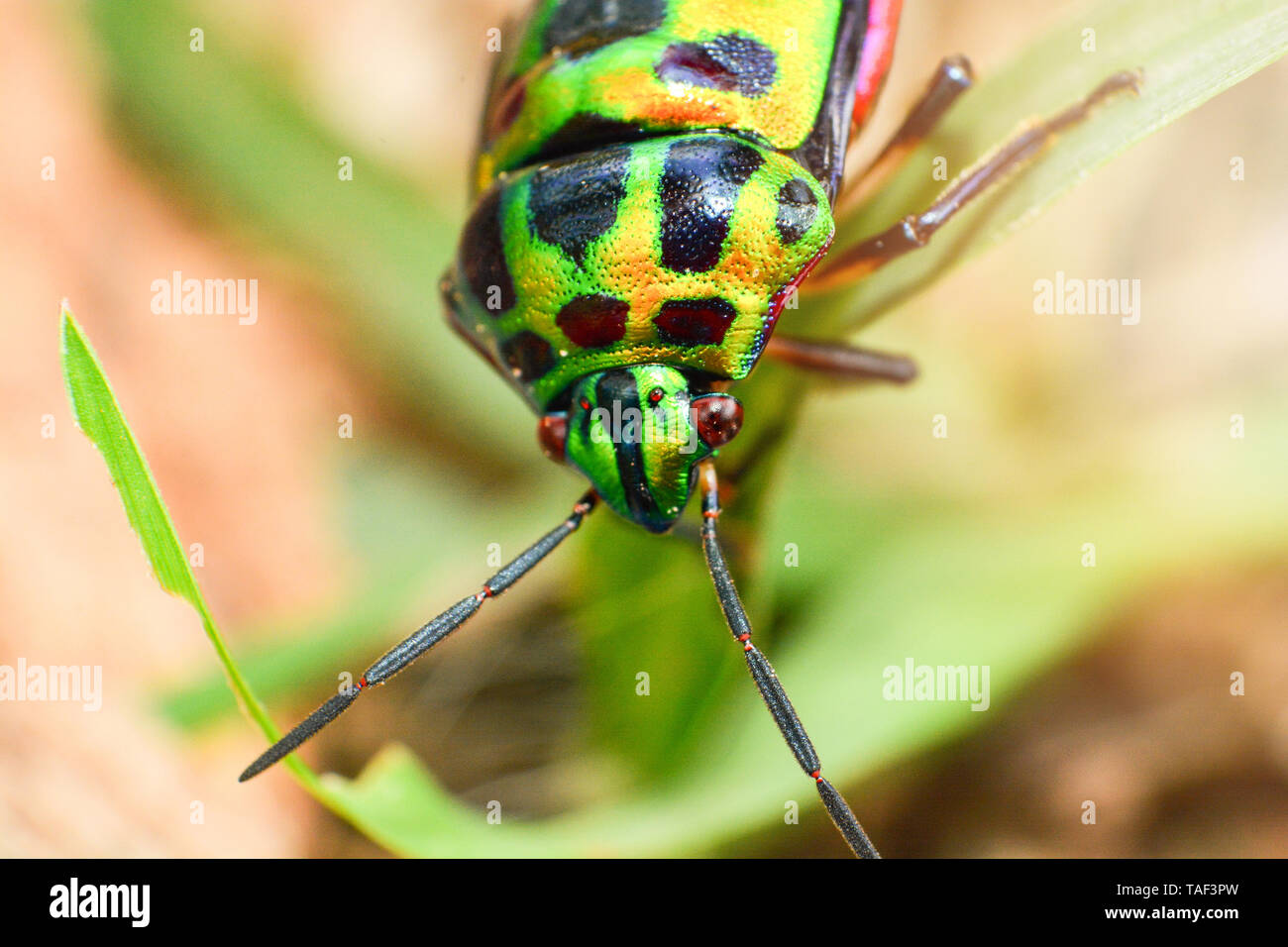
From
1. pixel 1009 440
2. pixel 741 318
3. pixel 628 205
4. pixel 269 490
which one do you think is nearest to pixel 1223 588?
pixel 1009 440

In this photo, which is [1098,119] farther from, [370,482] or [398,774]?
[370,482]

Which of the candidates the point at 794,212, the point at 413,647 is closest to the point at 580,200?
the point at 794,212

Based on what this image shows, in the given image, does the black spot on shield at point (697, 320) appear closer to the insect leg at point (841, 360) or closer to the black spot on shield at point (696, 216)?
the black spot on shield at point (696, 216)

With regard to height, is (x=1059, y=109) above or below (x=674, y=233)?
above

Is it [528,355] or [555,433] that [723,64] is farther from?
[555,433]

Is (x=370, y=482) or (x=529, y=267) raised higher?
(x=529, y=267)

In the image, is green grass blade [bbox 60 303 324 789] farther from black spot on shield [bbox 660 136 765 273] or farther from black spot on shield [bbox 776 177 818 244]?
black spot on shield [bbox 776 177 818 244]

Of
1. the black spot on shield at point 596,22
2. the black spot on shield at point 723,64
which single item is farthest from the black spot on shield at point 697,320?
the black spot on shield at point 596,22
